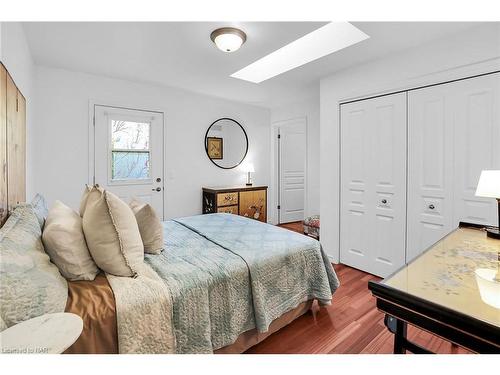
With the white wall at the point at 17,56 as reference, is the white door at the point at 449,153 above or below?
below

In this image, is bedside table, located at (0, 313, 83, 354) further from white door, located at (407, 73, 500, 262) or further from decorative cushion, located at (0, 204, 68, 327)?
white door, located at (407, 73, 500, 262)

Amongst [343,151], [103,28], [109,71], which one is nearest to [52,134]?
[109,71]

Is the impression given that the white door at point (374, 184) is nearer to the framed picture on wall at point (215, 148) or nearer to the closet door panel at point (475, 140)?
the closet door panel at point (475, 140)

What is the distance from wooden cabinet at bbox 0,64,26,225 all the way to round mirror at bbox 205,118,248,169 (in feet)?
8.56

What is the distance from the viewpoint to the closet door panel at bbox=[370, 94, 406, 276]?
8.75ft

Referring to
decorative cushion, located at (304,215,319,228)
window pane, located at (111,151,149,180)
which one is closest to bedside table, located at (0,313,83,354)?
window pane, located at (111,151,149,180)

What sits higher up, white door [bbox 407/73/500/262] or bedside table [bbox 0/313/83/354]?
white door [bbox 407/73/500/262]

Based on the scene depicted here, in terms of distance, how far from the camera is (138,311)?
1.20 metres

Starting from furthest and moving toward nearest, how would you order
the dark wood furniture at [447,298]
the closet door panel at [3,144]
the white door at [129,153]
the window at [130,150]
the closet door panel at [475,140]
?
the window at [130,150] < the white door at [129,153] < the closet door panel at [475,140] < the closet door panel at [3,144] < the dark wood furniture at [447,298]

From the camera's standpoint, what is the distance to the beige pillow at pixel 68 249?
4.23ft

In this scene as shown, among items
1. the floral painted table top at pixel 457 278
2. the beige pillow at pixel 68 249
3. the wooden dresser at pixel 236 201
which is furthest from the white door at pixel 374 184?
the beige pillow at pixel 68 249

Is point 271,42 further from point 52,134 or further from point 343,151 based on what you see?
point 52,134

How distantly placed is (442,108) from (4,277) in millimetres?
3136

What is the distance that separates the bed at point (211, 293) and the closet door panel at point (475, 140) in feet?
4.41
